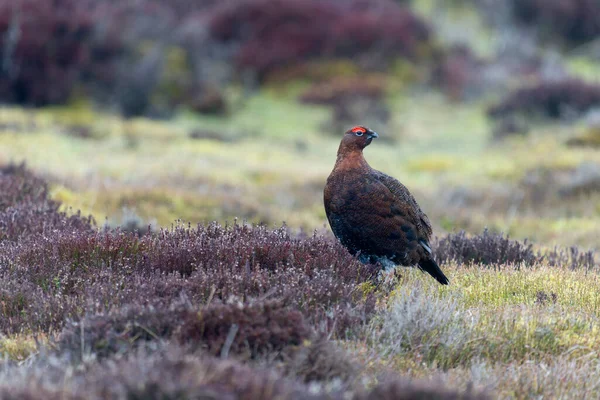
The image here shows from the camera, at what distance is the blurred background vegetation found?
37.3 ft

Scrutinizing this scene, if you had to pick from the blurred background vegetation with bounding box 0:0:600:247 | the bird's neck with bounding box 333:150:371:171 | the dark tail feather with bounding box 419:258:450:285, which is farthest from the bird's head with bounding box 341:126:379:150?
the blurred background vegetation with bounding box 0:0:600:247

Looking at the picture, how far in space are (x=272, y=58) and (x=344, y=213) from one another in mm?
19570

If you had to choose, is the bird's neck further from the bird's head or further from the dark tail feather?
the dark tail feather

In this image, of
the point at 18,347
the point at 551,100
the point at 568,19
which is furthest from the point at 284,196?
the point at 568,19

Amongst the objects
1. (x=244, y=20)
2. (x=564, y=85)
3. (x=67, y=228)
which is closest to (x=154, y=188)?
(x=67, y=228)

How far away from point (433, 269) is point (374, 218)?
0.55 metres

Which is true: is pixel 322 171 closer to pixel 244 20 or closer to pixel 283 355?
pixel 283 355

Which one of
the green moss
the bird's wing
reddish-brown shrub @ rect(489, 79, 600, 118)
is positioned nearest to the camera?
the green moss

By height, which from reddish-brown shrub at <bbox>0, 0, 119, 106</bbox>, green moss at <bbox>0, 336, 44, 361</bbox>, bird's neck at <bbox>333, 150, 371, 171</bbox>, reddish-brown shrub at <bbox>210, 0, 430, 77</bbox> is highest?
reddish-brown shrub at <bbox>210, 0, 430, 77</bbox>

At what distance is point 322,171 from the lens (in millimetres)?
13906

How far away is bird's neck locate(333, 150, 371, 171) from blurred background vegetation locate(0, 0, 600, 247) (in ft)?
9.31

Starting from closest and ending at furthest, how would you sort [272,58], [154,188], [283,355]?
[283,355] → [154,188] → [272,58]

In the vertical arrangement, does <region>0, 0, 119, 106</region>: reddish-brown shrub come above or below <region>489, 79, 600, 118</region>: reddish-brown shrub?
below

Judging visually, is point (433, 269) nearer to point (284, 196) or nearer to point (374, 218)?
point (374, 218)
